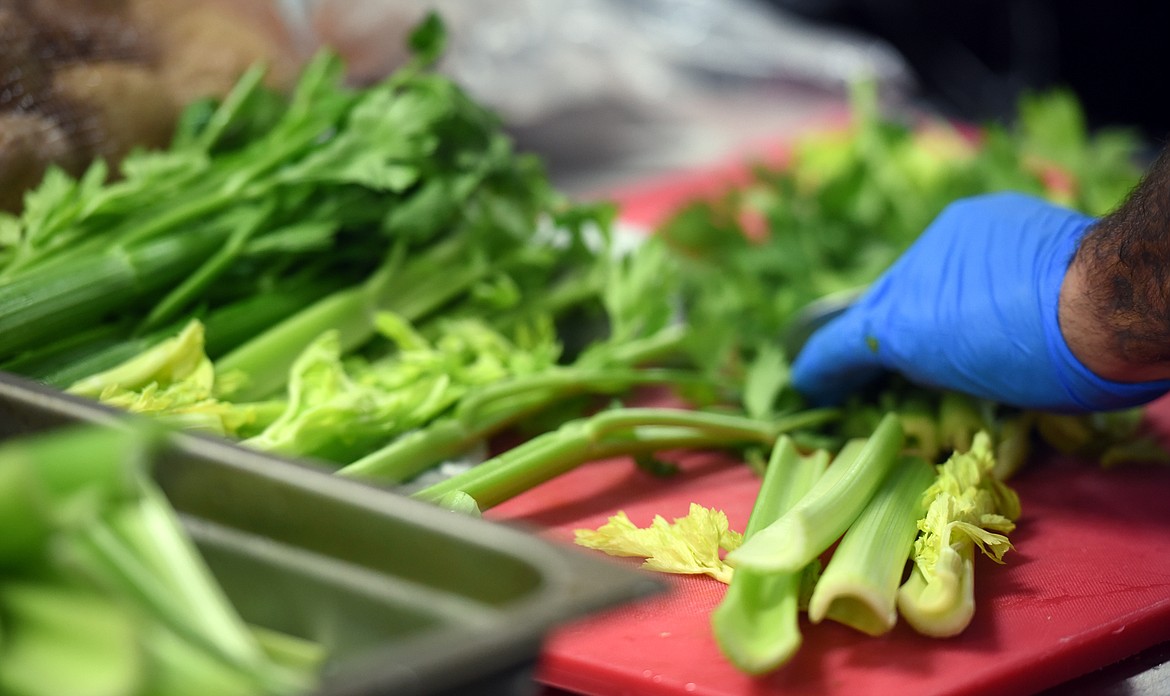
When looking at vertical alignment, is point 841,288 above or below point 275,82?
below

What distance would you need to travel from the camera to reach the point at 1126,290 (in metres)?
1.16

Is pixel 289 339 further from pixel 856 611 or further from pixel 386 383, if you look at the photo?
pixel 856 611

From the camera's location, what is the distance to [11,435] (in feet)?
3.14

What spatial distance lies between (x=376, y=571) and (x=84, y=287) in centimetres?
78

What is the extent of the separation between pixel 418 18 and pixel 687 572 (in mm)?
1581

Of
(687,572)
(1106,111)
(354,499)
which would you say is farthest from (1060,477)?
(1106,111)

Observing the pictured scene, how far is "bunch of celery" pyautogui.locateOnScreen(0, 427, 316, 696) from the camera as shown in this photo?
612 millimetres

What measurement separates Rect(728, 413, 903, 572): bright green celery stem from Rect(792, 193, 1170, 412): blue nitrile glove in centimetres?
11

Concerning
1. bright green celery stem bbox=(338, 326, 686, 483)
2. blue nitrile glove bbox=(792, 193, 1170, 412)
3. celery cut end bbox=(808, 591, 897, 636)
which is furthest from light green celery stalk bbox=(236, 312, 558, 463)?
celery cut end bbox=(808, 591, 897, 636)

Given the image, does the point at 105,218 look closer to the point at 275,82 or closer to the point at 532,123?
the point at 275,82

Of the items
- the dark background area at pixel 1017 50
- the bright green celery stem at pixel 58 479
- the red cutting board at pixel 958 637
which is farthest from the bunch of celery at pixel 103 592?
the dark background area at pixel 1017 50

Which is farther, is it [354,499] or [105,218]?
[105,218]

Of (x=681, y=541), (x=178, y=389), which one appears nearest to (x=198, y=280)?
(x=178, y=389)

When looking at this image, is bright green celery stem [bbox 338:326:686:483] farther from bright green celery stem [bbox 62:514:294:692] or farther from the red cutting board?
bright green celery stem [bbox 62:514:294:692]
